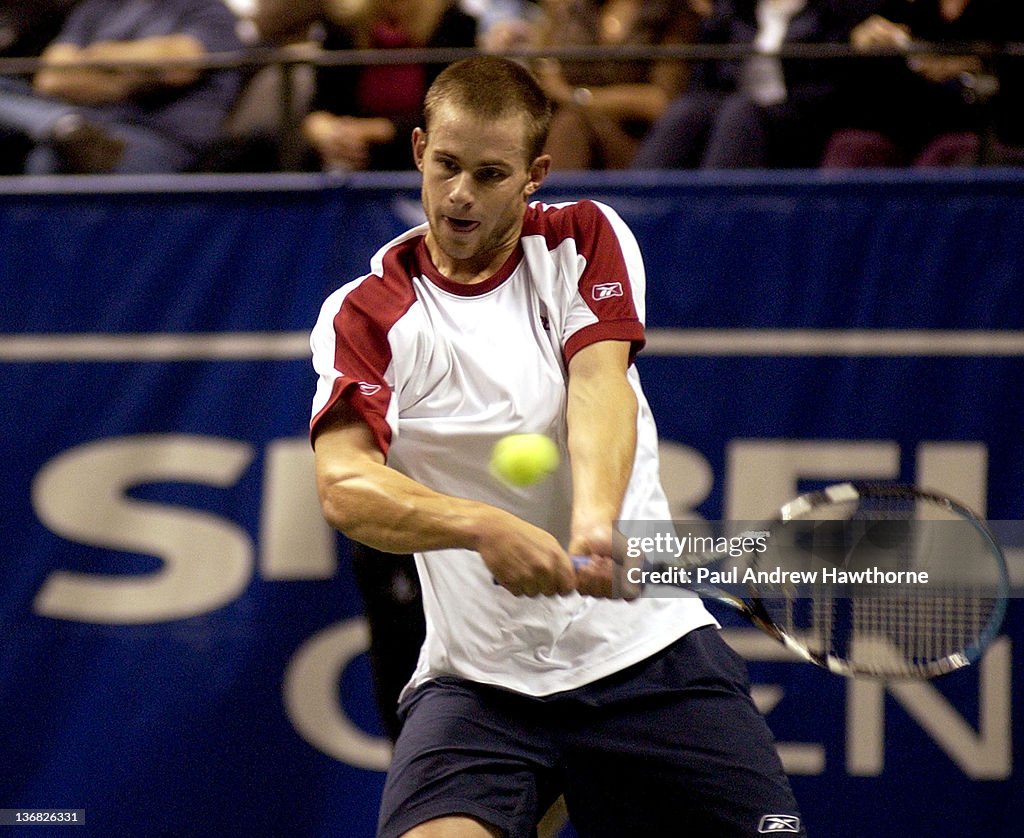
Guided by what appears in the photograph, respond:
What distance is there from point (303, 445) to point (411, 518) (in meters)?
1.97

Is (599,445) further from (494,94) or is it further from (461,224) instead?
(494,94)

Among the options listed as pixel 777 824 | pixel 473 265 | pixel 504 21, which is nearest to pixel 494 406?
pixel 473 265

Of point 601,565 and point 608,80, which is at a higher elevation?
point 608,80

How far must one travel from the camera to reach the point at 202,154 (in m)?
4.74

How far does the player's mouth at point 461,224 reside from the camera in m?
2.64

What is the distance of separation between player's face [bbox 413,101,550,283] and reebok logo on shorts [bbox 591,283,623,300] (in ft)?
0.67

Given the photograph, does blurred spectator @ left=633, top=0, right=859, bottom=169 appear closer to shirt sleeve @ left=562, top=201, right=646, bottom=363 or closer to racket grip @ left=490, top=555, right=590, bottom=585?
shirt sleeve @ left=562, top=201, right=646, bottom=363

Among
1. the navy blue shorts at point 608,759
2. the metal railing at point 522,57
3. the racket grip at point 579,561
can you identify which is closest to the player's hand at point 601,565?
the racket grip at point 579,561

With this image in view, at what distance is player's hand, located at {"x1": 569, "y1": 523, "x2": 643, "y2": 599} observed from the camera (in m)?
2.40

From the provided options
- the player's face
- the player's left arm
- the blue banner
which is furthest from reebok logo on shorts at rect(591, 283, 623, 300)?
the blue banner

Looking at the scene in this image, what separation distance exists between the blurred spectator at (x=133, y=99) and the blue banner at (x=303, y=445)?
1.14ft

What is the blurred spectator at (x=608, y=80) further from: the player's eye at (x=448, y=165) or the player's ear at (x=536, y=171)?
the player's eye at (x=448, y=165)

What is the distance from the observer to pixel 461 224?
2652 mm

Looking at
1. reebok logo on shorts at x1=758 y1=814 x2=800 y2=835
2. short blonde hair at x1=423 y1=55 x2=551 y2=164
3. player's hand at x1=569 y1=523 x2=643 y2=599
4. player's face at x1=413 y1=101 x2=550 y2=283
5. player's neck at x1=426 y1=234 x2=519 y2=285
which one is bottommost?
reebok logo on shorts at x1=758 y1=814 x2=800 y2=835
